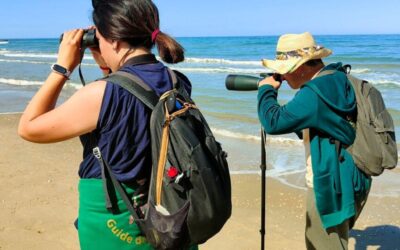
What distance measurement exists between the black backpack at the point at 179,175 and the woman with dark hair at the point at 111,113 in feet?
0.18

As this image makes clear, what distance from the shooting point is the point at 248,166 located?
7.04 meters

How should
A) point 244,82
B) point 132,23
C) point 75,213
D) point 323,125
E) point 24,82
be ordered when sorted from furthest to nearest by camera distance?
point 24,82
point 75,213
point 244,82
point 323,125
point 132,23

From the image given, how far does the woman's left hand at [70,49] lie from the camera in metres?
1.92

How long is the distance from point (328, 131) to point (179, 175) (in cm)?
107

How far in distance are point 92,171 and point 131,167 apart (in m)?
0.16

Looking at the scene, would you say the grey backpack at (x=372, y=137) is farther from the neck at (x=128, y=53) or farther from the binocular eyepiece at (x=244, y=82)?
the neck at (x=128, y=53)

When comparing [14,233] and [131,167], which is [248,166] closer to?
[14,233]

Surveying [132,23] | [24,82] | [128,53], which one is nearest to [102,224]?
[128,53]

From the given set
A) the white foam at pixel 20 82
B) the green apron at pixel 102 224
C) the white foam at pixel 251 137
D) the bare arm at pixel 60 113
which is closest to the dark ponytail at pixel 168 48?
the bare arm at pixel 60 113

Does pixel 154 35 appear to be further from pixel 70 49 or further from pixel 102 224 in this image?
pixel 102 224

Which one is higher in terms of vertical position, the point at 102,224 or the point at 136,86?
the point at 136,86

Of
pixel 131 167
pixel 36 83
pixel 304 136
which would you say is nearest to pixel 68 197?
pixel 304 136

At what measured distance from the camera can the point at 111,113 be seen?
1.75 m

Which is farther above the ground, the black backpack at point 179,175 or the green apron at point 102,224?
the black backpack at point 179,175
